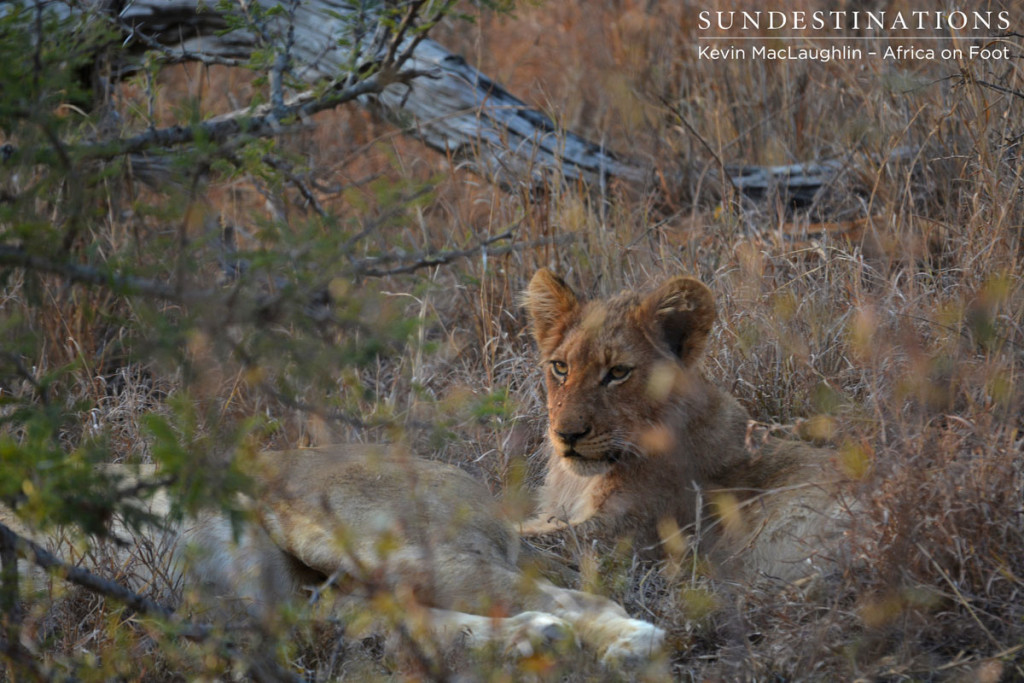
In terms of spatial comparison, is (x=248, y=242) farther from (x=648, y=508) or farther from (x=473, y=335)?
(x=648, y=508)

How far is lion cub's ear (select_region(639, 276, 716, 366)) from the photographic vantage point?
11.4 feet

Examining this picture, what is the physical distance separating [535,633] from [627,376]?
1.06 meters

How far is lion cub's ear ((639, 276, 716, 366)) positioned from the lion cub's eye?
15 centimetres

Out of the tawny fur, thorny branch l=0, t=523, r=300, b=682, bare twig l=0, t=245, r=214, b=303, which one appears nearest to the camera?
bare twig l=0, t=245, r=214, b=303

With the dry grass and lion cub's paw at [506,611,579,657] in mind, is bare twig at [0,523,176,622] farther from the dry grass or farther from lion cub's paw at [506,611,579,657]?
lion cub's paw at [506,611,579,657]

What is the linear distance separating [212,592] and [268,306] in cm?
138

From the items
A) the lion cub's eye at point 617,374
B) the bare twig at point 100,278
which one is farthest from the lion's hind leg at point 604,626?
the bare twig at point 100,278

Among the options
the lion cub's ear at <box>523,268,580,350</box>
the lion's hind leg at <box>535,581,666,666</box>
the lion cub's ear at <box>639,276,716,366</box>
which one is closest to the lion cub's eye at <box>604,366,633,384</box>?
the lion cub's ear at <box>639,276,716,366</box>

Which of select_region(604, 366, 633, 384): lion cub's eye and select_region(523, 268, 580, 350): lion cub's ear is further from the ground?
select_region(523, 268, 580, 350): lion cub's ear

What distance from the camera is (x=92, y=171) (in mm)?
2215

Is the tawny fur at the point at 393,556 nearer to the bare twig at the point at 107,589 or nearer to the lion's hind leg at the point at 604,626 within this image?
the lion's hind leg at the point at 604,626

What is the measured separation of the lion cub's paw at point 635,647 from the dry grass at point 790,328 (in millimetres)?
114

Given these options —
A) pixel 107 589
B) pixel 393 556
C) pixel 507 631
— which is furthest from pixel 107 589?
pixel 507 631

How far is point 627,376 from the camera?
3.50 meters
